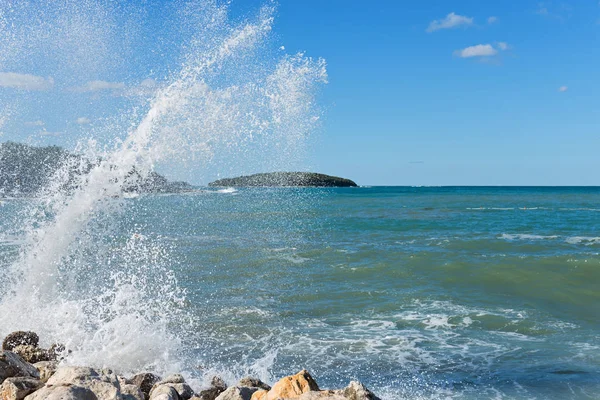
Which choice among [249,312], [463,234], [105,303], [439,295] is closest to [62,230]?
[105,303]

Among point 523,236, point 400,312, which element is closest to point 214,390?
point 400,312

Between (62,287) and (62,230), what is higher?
(62,230)

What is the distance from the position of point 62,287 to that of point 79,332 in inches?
199

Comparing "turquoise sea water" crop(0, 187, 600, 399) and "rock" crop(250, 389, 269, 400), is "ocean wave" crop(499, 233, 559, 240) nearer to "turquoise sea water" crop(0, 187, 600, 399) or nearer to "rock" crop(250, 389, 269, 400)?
"turquoise sea water" crop(0, 187, 600, 399)

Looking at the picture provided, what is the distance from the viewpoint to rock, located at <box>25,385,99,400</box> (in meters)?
5.34

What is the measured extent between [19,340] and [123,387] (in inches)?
139

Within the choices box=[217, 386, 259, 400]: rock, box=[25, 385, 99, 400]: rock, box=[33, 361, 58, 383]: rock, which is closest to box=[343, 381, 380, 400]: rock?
box=[217, 386, 259, 400]: rock

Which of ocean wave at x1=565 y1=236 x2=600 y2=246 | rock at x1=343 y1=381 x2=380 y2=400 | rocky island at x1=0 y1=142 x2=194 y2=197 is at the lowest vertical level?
ocean wave at x1=565 y1=236 x2=600 y2=246

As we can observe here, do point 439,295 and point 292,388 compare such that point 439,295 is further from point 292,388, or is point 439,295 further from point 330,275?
point 292,388

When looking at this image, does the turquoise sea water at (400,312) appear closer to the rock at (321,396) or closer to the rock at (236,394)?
the rock at (236,394)

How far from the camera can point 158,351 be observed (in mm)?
9820

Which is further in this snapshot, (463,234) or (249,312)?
(463,234)

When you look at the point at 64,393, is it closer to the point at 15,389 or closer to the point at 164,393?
the point at 15,389

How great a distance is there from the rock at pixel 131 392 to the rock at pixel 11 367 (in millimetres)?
1260
